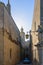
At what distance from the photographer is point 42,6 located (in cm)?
1672

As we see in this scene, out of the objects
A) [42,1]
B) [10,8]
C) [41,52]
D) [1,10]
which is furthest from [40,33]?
[10,8]

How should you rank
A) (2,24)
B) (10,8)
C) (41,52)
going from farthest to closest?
1. (10,8)
2. (2,24)
3. (41,52)

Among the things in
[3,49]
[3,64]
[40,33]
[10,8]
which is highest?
[10,8]

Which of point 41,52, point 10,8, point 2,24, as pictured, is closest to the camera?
point 41,52

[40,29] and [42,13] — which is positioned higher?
[42,13]

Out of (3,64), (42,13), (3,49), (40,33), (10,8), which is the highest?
(10,8)

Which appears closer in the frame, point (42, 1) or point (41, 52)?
point (41, 52)

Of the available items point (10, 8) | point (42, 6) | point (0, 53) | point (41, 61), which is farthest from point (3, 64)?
point (10, 8)

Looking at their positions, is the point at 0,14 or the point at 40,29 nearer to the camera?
the point at 40,29

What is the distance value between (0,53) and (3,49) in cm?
39

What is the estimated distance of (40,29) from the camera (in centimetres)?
1584

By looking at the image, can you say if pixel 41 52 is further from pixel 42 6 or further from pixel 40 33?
pixel 42 6

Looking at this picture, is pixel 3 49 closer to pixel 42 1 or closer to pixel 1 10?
pixel 1 10

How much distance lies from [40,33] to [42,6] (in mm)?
2258
